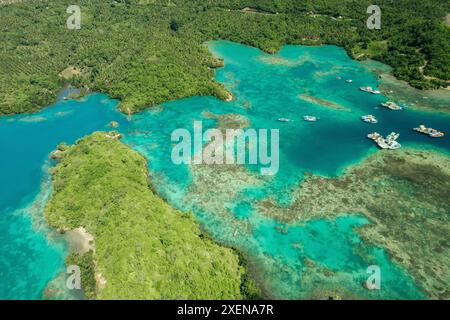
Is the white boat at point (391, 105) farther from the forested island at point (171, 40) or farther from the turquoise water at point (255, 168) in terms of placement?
the forested island at point (171, 40)

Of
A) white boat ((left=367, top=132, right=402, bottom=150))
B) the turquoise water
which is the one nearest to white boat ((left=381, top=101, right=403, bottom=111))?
the turquoise water

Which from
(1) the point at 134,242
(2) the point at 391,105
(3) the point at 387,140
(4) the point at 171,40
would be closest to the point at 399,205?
(3) the point at 387,140

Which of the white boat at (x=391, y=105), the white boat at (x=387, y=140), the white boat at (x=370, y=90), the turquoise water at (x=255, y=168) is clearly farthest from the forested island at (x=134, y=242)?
the white boat at (x=370, y=90)

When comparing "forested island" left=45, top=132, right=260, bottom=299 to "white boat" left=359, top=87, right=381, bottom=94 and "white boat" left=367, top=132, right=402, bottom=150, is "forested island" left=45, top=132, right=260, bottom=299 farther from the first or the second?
"white boat" left=359, top=87, right=381, bottom=94

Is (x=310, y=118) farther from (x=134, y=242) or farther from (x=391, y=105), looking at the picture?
(x=134, y=242)

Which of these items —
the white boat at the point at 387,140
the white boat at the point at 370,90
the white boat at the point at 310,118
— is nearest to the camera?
the white boat at the point at 387,140

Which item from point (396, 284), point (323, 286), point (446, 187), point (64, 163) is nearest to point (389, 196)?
point (446, 187)
